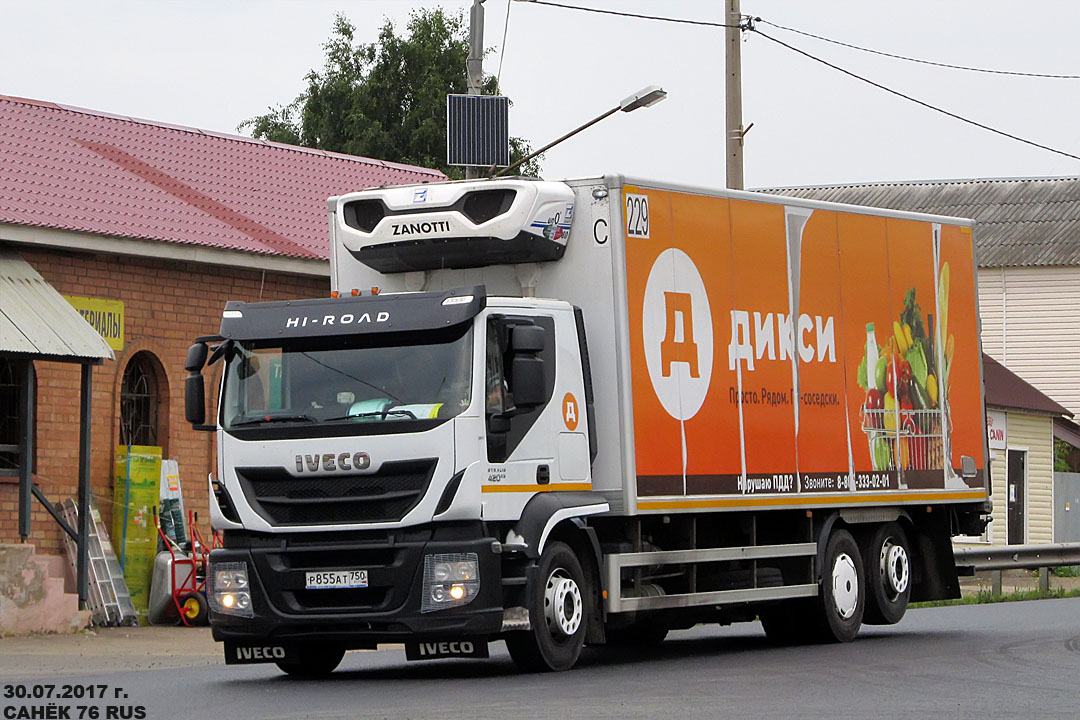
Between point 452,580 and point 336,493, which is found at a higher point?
point 336,493

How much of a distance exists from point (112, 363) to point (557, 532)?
9.83 meters

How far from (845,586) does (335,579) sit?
217 inches

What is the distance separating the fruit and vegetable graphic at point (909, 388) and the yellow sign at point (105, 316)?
9.16m

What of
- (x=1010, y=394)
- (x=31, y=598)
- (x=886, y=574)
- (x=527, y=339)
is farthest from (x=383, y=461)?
(x=1010, y=394)

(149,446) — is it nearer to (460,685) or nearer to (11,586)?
(11,586)

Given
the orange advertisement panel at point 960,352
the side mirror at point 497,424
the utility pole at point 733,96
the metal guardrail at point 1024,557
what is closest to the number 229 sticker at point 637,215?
the side mirror at point 497,424

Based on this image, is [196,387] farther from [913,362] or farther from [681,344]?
[913,362]

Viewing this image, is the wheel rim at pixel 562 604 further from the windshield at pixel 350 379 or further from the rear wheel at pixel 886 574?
the rear wheel at pixel 886 574

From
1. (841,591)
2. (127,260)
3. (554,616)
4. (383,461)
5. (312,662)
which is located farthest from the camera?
(127,260)

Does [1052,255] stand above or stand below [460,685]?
above

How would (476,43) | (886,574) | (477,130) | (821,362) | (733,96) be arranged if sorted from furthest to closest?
(733,96) → (477,130) → (476,43) → (886,574) → (821,362)

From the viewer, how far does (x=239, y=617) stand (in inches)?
530

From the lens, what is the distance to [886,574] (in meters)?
17.5

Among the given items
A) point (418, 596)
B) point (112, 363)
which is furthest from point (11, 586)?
point (418, 596)
